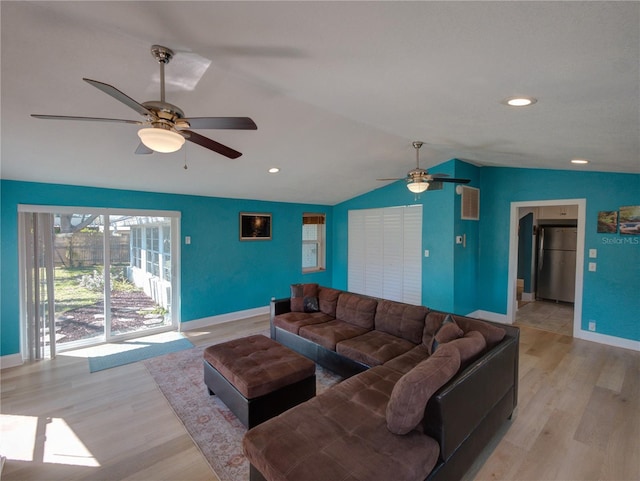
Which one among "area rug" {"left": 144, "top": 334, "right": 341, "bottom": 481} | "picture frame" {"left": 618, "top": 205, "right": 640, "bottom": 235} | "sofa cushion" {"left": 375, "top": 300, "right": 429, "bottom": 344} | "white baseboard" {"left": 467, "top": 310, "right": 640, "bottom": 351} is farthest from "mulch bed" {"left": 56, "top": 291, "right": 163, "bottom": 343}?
"picture frame" {"left": 618, "top": 205, "right": 640, "bottom": 235}

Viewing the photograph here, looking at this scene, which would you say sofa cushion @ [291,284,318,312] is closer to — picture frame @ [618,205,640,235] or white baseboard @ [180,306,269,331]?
white baseboard @ [180,306,269,331]

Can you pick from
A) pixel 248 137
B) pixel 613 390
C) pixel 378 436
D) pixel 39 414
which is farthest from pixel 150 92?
pixel 613 390

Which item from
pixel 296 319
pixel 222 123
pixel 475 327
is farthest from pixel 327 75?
pixel 296 319

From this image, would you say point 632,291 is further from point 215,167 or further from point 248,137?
point 215,167

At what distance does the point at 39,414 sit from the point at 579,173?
23.0ft

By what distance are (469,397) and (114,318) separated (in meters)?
4.71

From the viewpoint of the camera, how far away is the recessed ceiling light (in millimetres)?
1854

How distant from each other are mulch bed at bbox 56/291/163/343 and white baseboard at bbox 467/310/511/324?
5.41 metres

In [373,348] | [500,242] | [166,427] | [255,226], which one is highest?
[255,226]

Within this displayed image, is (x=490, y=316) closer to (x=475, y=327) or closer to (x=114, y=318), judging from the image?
(x=475, y=327)

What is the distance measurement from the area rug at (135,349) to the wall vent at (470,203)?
474 centimetres

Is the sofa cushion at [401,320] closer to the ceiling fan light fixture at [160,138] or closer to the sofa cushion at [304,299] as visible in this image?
the sofa cushion at [304,299]

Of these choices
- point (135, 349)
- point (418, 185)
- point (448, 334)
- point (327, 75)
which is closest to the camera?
point (327, 75)

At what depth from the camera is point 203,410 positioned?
2.74 m
